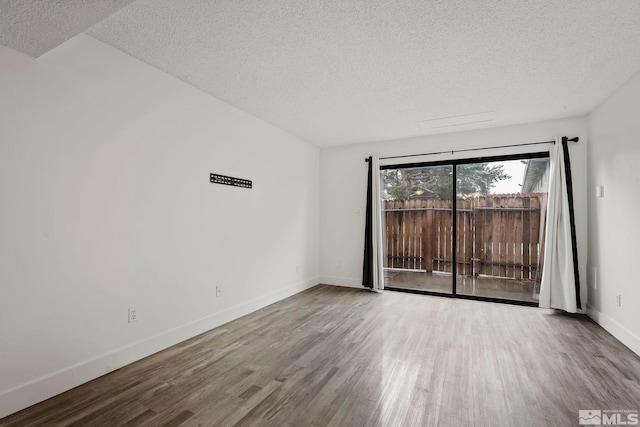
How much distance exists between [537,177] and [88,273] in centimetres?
531

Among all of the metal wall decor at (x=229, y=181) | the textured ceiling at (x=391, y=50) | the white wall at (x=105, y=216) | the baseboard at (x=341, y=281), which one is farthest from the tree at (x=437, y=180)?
the white wall at (x=105, y=216)

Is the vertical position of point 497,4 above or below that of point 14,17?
above

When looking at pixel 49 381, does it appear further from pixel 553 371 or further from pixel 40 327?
pixel 553 371

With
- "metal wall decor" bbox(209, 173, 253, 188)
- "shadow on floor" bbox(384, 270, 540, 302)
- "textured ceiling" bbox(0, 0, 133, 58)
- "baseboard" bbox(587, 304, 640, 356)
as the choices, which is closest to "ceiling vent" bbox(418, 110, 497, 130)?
"shadow on floor" bbox(384, 270, 540, 302)

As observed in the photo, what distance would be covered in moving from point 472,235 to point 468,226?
0.49 feet

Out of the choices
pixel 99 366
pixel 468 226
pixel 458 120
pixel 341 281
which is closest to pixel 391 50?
pixel 458 120

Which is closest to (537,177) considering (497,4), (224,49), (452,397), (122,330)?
(497,4)

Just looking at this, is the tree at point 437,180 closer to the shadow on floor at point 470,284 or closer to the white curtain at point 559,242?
the white curtain at point 559,242

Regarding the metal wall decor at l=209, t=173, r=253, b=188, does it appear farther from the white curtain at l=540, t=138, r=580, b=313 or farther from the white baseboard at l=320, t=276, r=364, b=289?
the white curtain at l=540, t=138, r=580, b=313

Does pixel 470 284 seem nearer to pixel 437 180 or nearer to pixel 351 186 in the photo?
pixel 437 180

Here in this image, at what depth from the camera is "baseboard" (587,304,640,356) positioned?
108 inches

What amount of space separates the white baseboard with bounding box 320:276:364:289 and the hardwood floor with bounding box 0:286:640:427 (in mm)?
1702

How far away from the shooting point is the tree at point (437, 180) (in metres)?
4.52

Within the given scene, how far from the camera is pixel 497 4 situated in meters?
1.88
